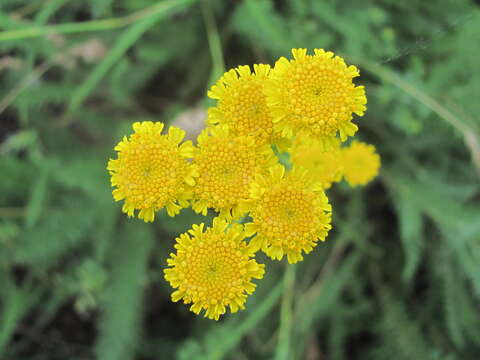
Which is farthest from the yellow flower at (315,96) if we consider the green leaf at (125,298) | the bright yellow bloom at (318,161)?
the green leaf at (125,298)

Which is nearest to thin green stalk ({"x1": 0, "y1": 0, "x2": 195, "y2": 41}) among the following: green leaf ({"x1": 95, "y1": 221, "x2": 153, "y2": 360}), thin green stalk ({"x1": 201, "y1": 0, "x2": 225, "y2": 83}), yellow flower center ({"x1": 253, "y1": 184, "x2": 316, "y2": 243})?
thin green stalk ({"x1": 201, "y1": 0, "x2": 225, "y2": 83})

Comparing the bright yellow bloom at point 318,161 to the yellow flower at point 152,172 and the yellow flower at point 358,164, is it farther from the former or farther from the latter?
the yellow flower at point 152,172

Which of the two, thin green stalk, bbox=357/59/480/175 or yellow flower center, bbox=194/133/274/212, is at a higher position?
thin green stalk, bbox=357/59/480/175

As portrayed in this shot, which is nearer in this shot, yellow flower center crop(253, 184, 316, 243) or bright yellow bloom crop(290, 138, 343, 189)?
yellow flower center crop(253, 184, 316, 243)

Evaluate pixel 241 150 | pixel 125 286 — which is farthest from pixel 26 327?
pixel 241 150

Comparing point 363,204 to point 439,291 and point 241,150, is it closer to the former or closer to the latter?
point 439,291

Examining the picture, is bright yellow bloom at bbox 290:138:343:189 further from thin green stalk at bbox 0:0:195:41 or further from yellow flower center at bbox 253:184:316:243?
thin green stalk at bbox 0:0:195:41
